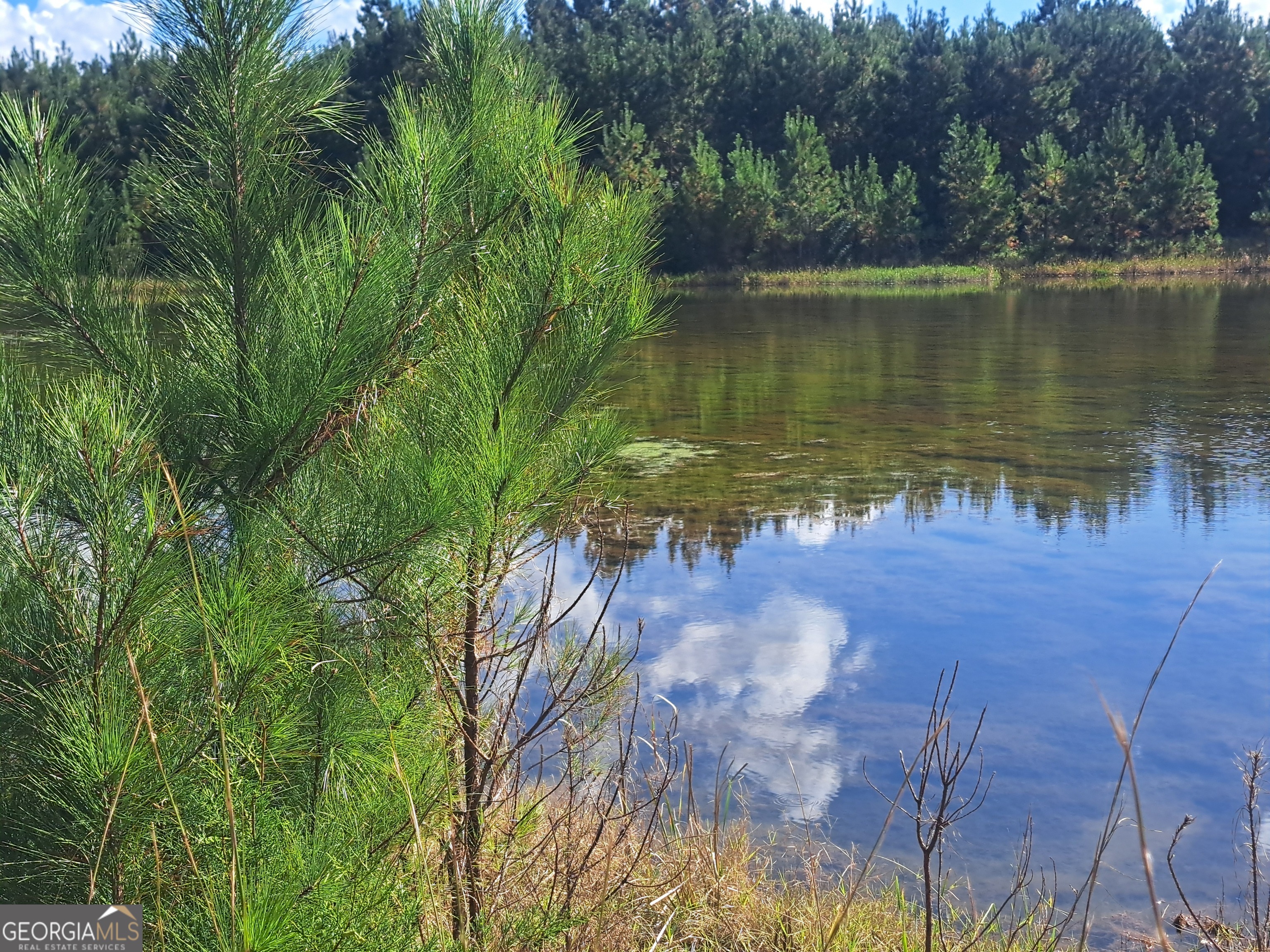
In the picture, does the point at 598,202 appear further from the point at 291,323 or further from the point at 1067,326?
the point at 1067,326

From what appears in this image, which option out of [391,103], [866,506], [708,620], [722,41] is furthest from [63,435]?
[722,41]

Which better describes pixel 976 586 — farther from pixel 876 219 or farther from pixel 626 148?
pixel 626 148

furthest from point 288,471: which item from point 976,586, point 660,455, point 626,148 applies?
point 626,148

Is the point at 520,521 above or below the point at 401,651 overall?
above

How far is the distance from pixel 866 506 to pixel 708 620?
2682 millimetres

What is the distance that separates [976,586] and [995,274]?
1427 inches

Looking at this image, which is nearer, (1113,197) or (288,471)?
(288,471)

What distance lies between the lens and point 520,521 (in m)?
2.08

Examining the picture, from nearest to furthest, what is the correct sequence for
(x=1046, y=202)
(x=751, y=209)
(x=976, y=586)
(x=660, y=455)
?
(x=976, y=586)
(x=660, y=455)
(x=751, y=209)
(x=1046, y=202)

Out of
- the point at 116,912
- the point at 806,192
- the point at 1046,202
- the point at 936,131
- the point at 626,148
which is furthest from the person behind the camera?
the point at 936,131

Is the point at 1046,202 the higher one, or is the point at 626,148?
the point at 626,148

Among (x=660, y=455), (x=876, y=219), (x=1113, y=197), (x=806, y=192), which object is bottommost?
(x=660, y=455)

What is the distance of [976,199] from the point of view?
41.7m

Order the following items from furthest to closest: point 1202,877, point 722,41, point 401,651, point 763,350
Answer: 1. point 722,41
2. point 763,350
3. point 1202,877
4. point 401,651
